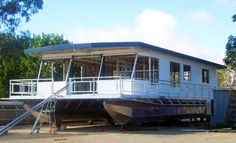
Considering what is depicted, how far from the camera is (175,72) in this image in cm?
3042

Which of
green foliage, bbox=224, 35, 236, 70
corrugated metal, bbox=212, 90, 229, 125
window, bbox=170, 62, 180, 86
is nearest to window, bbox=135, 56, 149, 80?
window, bbox=170, 62, 180, 86

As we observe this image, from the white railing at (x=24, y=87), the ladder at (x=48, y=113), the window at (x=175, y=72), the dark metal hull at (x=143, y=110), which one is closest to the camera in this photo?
the dark metal hull at (x=143, y=110)

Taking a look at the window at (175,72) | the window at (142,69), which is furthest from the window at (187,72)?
the window at (142,69)

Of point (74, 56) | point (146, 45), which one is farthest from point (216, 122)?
point (74, 56)

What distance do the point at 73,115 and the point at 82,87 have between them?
8.96 ft

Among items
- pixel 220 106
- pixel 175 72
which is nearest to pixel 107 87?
pixel 220 106

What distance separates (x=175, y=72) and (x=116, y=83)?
314 inches

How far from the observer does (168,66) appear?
28.6 metres

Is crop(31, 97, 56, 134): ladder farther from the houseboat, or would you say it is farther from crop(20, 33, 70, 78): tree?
crop(20, 33, 70, 78): tree

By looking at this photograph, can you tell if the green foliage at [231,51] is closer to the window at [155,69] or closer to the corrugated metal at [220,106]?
the corrugated metal at [220,106]

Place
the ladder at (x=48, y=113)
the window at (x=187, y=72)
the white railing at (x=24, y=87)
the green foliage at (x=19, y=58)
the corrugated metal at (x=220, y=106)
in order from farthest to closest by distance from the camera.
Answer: the green foliage at (x=19, y=58)
the window at (x=187, y=72)
the corrugated metal at (x=220, y=106)
the white railing at (x=24, y=87)
the ladder at (x=48, y=113)

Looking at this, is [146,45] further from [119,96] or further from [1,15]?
[1,15]

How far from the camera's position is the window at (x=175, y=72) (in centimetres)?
2941

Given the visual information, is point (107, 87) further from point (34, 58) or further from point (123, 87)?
point (34, 58)
